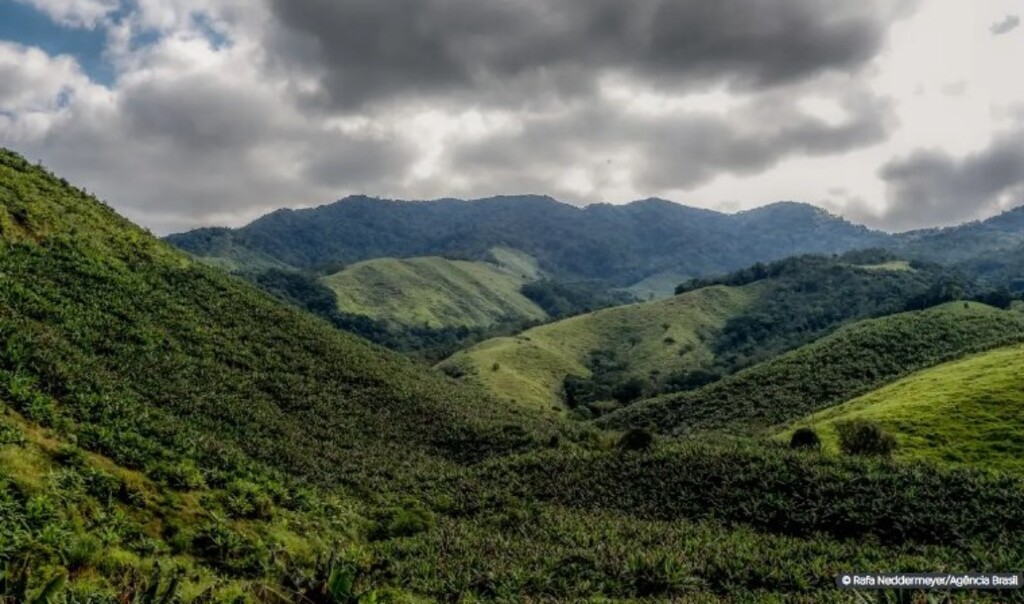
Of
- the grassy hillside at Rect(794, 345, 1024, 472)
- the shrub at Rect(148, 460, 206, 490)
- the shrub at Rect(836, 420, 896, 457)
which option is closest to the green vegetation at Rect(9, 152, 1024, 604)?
the shrub at Rect(148, 460, 206, 490)

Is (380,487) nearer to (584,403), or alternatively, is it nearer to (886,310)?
(584,403)

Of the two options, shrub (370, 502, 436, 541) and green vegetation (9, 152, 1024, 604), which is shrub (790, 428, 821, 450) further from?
shrub (370, 502, 436, 541)

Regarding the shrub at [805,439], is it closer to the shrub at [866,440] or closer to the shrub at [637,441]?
the shrub at [866,440]

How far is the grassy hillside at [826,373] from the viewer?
99.4 m

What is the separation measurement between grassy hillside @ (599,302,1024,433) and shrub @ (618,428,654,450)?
145 ft

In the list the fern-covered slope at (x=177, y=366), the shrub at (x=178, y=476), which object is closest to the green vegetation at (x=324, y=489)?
the shrub at (x=178, y=476)

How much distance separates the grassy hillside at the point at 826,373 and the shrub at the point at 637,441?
4408cm

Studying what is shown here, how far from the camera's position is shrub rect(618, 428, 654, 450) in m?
51.7

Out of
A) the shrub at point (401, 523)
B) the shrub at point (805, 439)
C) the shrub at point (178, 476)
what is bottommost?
the shrub at point (401, 523)

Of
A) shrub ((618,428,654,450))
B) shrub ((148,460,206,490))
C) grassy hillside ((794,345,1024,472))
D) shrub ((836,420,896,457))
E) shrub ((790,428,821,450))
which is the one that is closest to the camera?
shrub ((148,460,206,490))

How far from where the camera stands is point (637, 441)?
51.8m

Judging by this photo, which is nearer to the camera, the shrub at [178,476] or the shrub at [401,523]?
the shrub at [178,476]

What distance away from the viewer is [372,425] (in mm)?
59656

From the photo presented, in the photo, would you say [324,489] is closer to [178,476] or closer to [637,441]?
[178,476]
